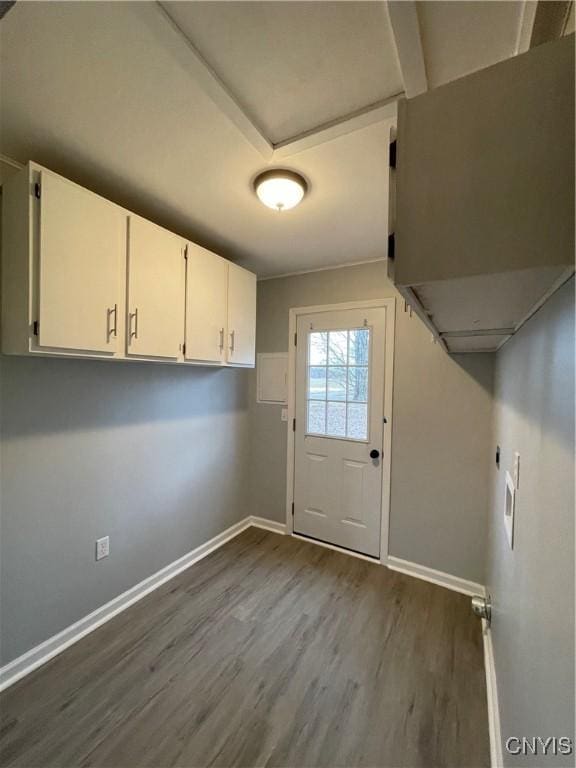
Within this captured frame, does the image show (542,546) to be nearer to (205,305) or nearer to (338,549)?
(205,305)

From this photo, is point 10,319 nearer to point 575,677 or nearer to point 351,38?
point 351,38

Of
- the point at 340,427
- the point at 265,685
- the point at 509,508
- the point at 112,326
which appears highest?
the point at 112,326

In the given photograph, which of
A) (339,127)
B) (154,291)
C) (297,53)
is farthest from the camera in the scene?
(154,291)

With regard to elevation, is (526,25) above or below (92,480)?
above

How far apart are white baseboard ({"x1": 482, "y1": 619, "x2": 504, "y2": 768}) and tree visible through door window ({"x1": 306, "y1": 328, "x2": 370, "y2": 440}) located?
1398mm

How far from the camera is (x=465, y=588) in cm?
222

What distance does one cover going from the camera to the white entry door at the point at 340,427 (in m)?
2.55

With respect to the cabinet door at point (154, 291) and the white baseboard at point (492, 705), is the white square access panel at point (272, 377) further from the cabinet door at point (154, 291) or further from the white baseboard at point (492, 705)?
the white baseboard at point (492, 705)

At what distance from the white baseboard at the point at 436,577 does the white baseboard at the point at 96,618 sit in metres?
1.46

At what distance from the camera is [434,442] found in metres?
2.34

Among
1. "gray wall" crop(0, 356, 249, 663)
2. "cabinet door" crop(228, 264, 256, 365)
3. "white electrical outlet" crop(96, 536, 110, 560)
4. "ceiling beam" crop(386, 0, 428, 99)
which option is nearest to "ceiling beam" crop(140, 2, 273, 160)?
"ceiling beam" crop(386, 0, 428, 99)

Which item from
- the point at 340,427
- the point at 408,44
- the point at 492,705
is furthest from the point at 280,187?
the point at 492,705

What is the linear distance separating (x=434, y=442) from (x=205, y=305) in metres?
1.93

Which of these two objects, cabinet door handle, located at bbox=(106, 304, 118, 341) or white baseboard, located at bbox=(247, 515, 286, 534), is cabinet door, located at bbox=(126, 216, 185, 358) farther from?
white baseboard, located at bbox=(247, 515, 286, 534)
